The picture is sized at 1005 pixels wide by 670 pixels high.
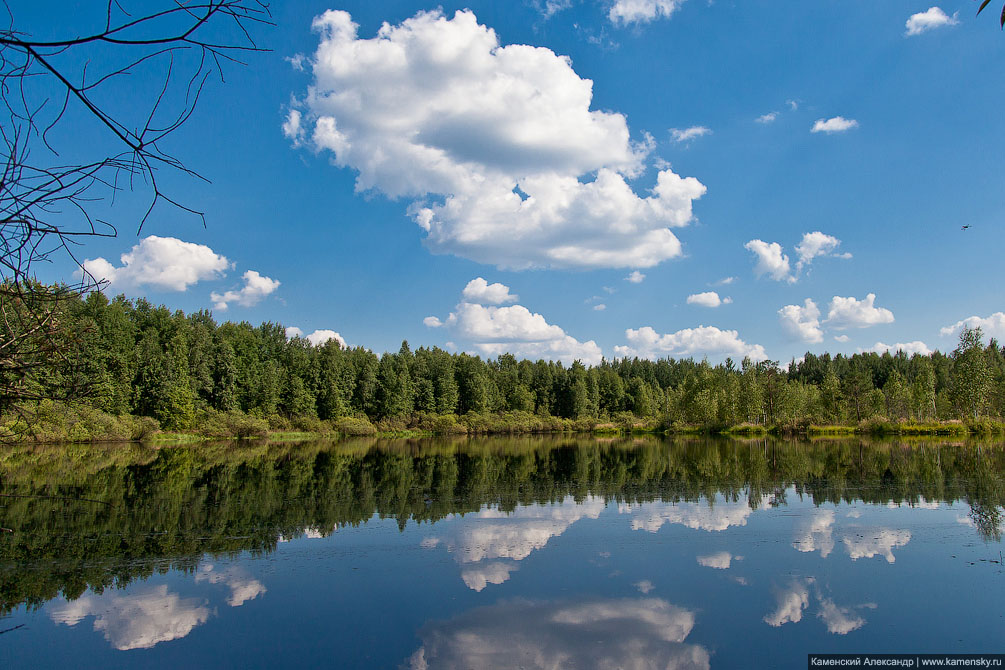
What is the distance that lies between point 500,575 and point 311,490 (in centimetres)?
1369

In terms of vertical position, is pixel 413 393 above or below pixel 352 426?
above

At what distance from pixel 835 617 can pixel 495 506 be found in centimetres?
1161

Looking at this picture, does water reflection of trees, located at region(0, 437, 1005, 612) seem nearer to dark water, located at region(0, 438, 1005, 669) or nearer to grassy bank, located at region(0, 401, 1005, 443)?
dark water, located at region(0, 438, 1005, 669)

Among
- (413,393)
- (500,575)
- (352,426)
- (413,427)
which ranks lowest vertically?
(413,427)

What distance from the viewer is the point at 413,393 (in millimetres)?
83562

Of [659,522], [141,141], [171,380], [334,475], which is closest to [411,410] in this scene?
[171,380]

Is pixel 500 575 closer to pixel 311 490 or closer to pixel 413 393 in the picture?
pixel 311 490

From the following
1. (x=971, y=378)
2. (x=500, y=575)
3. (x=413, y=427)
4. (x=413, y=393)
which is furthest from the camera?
(x=413, y=393)

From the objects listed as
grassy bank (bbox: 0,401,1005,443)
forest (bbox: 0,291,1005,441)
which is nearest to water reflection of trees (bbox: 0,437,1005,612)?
grassy bank (bbox: 0,401,1005,443)

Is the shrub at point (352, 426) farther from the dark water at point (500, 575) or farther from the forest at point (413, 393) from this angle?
the dark water at point (500, 575)

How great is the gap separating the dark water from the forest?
113 feet

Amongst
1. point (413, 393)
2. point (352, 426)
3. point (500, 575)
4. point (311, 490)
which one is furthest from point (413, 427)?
point (500, 575)

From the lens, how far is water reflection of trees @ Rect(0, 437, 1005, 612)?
1312 centimetres

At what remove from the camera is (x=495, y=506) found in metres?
19.1
